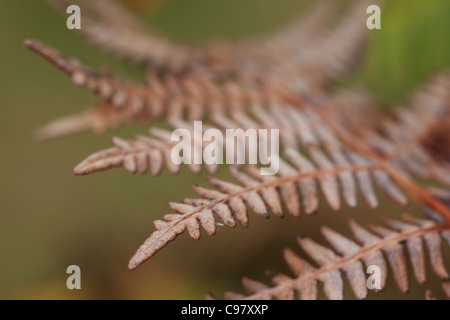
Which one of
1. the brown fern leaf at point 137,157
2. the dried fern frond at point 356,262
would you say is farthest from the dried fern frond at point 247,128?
the dried fern frond at point 356,262

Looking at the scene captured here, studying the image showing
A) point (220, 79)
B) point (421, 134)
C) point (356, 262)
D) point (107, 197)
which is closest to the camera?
point (356, 262)

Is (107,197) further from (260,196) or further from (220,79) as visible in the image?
(260,196)

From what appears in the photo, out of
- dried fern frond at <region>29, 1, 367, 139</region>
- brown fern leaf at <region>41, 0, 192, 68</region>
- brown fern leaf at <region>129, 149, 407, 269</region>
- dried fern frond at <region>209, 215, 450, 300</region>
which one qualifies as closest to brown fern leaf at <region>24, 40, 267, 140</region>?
dried fern frond at <region>29, 1, 367, 139</region>

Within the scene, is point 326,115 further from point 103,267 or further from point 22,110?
point 22,110

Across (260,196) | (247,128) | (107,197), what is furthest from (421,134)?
(107,197)

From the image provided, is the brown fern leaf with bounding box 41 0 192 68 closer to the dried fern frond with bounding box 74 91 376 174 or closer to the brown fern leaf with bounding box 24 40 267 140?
the brown fern leaf with bounding box 24 40 267 140

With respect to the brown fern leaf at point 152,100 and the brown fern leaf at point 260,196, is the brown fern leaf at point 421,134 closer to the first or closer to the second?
the brown fern leaf at point 260,196
